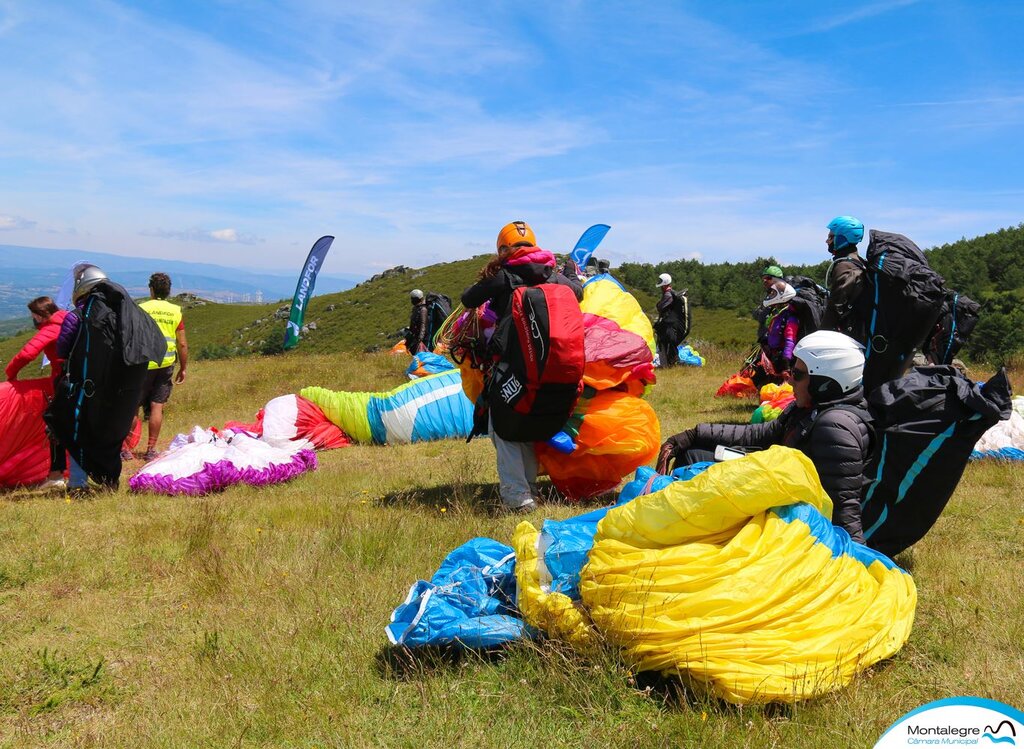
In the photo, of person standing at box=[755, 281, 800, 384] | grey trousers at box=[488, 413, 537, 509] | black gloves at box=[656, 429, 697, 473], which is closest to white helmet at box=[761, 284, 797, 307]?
person standing at box=[755, 281, 800, 384]

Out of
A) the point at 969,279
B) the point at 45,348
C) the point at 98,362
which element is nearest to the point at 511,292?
the point at 98,362

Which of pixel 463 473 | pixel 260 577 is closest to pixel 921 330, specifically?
pixel 463 473

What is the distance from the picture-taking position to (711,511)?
2781 mm

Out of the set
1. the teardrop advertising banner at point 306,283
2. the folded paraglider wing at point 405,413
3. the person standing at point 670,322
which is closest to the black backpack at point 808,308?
the folded paraglider wing at point 405,413

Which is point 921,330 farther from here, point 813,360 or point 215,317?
point 215,317

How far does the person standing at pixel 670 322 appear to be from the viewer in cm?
1507

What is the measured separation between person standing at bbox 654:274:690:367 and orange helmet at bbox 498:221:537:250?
9509mm

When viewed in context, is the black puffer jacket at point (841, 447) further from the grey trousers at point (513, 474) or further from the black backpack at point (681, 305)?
the black backpack at point (681, 305)

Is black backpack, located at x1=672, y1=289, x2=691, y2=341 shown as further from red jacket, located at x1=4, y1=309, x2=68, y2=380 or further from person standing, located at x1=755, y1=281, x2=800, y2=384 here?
red jacket, located at x1=4, y1=309, x2=68, y2=380

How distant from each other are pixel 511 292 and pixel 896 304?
260 centimetres

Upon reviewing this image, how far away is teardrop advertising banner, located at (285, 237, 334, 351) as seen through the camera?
61.6 feet

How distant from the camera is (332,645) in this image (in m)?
3.37

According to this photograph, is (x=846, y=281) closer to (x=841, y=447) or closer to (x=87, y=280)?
(x=841, y=447)

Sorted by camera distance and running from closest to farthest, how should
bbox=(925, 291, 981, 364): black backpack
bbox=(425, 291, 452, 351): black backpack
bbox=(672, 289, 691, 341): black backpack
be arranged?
1. bbox=(925, 291, 981, 364): black backpack
2. bbox=(425, 291, 452, 351): black backpack
3. bbox=(672, 289, 691, 341): black backpack
